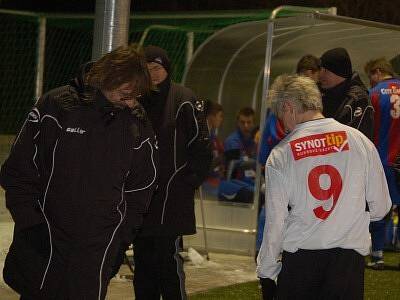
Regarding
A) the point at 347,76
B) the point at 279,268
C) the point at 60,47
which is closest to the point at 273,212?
the point at 279,268

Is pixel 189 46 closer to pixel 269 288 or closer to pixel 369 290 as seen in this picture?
pixel 369 290

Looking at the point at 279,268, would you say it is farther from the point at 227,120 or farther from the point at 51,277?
the point at 227,120

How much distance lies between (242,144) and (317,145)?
6067 mm

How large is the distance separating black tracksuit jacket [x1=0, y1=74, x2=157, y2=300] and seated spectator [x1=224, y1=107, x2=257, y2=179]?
632 cm

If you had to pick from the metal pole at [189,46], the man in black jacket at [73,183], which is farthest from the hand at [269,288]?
the metal pole at [189,46]

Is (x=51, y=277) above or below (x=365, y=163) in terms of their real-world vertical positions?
below

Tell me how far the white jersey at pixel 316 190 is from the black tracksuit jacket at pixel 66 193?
0.80 metres

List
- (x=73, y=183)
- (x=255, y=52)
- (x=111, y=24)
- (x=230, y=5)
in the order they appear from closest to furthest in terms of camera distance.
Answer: (x=73, y=183)
(x=111, y=24)
(x=255, y=52)
(x=230, y=5)

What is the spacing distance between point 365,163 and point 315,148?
0.92 ft

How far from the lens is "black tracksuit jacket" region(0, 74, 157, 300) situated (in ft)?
14.4

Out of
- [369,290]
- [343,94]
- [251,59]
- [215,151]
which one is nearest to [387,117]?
[369,290]

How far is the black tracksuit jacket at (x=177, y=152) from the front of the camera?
20.3 ft

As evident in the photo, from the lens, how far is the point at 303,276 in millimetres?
4891

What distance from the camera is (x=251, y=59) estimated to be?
39.1 feet
